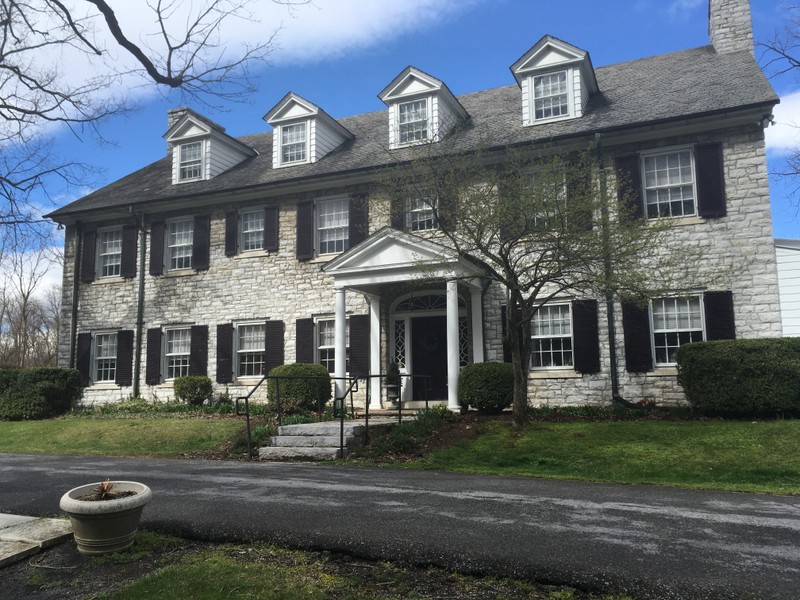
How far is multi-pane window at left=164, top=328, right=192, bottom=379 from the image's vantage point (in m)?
17.7

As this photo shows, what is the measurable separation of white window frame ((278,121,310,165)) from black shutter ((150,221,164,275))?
13.6 ft

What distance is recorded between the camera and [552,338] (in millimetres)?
14172

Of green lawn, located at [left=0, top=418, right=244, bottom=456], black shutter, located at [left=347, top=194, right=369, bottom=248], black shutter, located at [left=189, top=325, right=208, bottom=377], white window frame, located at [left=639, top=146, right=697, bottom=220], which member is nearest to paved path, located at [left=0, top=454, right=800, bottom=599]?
green lawn, located at [left=0, top=418, right=244, bottom=456]

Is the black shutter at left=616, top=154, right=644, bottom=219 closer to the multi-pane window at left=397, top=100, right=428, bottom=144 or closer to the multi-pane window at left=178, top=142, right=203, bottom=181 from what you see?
the multi-pane window at left=397, top=100, right=428, bottom=144

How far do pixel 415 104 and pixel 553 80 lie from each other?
358 cm

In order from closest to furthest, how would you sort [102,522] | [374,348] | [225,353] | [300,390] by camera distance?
[102,522] → [300,390] → [374,348] → [225,353]

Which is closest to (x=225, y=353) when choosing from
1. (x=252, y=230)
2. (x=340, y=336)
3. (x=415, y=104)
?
(x=252, y=230)

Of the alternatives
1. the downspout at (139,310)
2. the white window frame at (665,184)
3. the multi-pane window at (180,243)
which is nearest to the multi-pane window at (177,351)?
the downspout at (139,310)

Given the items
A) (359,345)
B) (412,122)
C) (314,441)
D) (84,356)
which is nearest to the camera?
(314,441)

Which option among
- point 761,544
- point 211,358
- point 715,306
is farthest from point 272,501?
point 211,358

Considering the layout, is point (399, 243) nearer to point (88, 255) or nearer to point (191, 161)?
point (191, 161)

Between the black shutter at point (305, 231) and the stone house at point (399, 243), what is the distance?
0.20 feet

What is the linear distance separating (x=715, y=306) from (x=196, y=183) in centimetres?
1437

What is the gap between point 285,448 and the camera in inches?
425
